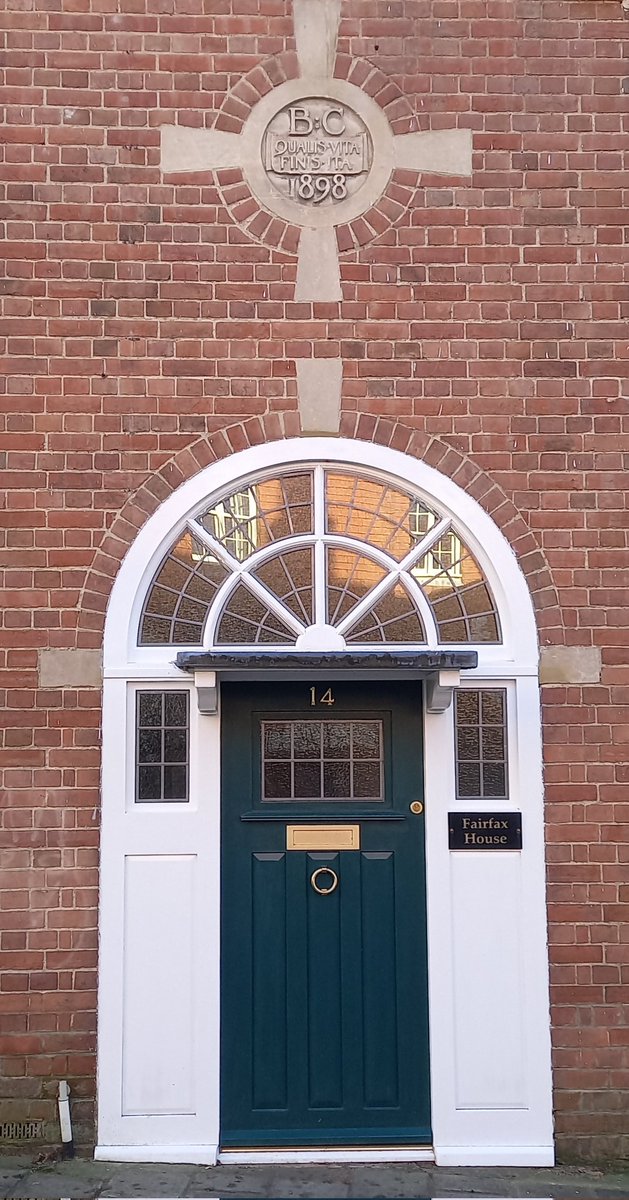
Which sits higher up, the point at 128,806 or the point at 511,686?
the point at 511,686

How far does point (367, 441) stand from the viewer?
6.00 m

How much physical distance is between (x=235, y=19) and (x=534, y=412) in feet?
9.30

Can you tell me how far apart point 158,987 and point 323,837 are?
1165 mm

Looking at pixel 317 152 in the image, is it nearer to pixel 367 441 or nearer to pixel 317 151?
pixel 317 151

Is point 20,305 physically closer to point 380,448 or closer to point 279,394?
point 279,394

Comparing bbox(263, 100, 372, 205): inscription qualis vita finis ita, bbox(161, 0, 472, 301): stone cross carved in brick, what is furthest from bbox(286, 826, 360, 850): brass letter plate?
bbox(263, 100, 372, 205): inscription qualis vita finis ita

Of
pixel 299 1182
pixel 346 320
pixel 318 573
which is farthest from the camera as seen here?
pixel 346 320

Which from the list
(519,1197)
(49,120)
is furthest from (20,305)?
(519,1197)

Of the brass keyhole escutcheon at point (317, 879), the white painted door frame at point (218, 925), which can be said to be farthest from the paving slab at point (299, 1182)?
the brass keyhole escutcheon at point (317, 879)

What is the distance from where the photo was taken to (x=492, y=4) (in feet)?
20.4

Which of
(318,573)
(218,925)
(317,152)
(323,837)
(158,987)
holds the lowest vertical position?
(158,987)

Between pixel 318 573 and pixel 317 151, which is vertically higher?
pixel 317 151

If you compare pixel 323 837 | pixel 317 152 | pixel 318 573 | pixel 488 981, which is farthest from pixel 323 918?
pixel 317 152

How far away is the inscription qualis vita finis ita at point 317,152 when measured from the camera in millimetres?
6109
